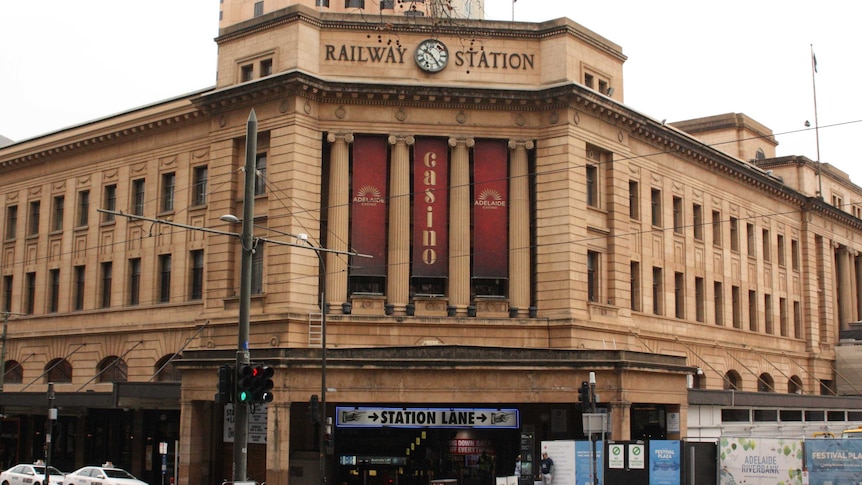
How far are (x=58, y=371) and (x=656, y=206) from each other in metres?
33.2

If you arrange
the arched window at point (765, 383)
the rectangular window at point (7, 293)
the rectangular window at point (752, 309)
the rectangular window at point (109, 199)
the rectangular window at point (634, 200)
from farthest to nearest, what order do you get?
the rectangular window at point (752, 309), the arched window at point (765, 383), the rectangular window at point (7, 293), the rectangular window at point (109, 199), the rectangular window at point (634, 200)

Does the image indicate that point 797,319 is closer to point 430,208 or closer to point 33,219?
point 430,208

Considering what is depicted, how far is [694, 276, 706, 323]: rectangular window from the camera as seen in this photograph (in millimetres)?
58031

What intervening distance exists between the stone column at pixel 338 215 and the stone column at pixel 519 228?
7264 mm

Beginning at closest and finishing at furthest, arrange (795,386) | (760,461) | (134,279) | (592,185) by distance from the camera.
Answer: (760,461) → (592,185) → (134,279) → (795,386)

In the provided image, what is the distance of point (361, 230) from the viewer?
45.6 m

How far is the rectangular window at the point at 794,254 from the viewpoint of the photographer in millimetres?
68812

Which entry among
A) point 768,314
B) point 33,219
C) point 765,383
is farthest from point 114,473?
point 768,314

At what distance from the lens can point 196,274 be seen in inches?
1981

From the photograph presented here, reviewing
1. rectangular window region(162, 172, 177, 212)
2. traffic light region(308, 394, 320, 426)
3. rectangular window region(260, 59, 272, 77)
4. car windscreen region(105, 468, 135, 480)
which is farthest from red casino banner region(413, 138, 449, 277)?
car windscreen region(105, 468, 135, 480)

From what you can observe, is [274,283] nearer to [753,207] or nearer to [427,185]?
[427,185]

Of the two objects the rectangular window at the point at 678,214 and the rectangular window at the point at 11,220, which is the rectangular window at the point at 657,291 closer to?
the rectangular window at the point at 678,214

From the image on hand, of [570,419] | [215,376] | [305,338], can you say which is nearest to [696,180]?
[570,419]

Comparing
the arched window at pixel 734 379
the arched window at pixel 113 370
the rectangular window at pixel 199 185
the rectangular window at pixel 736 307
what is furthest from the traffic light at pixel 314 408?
the rectangular window at pixel 736 307
